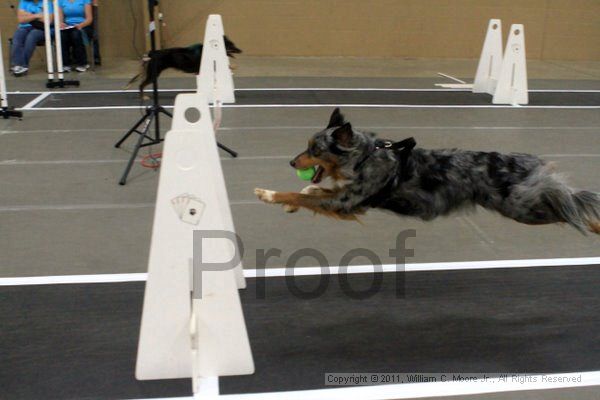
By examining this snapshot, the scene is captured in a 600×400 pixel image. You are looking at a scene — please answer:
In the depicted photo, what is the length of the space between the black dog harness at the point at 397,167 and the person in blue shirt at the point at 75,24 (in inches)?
333

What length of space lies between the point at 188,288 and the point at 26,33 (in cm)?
899

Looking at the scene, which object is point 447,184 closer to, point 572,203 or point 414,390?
point 572,203

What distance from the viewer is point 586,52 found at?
1368 centimetres

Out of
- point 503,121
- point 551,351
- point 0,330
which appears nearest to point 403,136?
point 503,121

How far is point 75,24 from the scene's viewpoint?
10.3 metres

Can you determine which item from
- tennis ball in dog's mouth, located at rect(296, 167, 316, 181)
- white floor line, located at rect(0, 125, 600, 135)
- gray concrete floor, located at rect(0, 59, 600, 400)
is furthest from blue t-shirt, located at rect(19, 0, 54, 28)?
tennis ball in dog's mouth, located at rect(296, 167, 316, 181)

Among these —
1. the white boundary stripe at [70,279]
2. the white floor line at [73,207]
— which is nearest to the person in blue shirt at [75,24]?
the white floor line at [73,207]

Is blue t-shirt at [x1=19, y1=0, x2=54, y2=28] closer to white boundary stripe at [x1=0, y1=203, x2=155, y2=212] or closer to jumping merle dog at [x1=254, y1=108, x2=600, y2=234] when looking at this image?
white boundary stripe at [x1=0, y1=203, x2=155, y2=212]

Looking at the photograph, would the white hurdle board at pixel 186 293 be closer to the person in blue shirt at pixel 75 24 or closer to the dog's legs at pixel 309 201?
the dog's legs at pixel 309 201

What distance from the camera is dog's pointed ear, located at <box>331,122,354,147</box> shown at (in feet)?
10.7

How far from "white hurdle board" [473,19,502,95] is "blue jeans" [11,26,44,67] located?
7328 mm

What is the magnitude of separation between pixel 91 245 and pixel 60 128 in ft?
11.5

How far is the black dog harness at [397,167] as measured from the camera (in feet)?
11.0

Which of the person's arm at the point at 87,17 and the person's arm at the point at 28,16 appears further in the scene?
the person's arm at the point at 87,17
